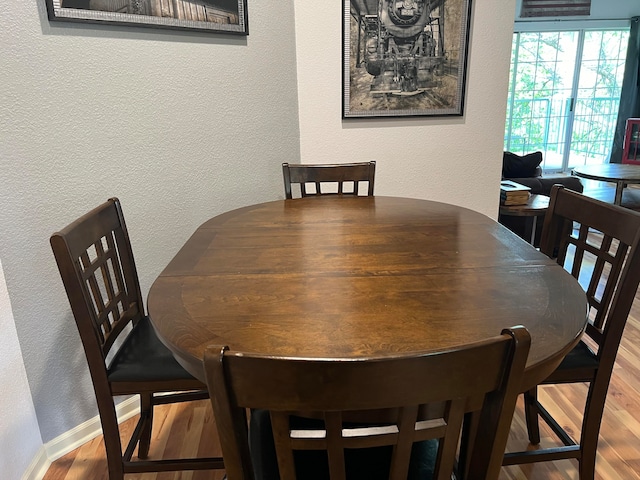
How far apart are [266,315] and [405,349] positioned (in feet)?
1.04

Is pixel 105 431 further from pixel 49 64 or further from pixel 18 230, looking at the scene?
pixel 49 64

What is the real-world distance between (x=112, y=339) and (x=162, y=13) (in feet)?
4.02

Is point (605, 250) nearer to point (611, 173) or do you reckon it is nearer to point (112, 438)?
point (112, 438)

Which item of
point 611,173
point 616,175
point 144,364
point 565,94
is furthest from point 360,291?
point 565,94

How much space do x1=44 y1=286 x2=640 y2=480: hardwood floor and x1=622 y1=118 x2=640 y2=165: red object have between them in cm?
555

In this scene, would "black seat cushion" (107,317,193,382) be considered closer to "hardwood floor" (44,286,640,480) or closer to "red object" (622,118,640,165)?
"hardwood floor" (44,286,640,480)

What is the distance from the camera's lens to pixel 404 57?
2549 mm

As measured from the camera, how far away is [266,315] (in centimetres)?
103

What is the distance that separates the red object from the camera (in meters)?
6.64

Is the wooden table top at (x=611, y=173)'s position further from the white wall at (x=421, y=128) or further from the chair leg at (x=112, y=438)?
the chair leg at (x=112, y=438)

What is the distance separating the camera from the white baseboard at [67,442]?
1664 millimetres

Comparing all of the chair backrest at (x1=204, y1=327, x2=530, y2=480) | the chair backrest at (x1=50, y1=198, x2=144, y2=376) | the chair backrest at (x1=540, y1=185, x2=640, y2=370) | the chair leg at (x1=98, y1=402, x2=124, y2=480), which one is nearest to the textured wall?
the chair backrest at (x1=50, y1=198, x2=144, y2=376)

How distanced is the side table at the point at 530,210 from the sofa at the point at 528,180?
3 cm

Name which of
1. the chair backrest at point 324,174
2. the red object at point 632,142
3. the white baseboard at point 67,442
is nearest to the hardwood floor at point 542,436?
the white baseboard at point 67,442
